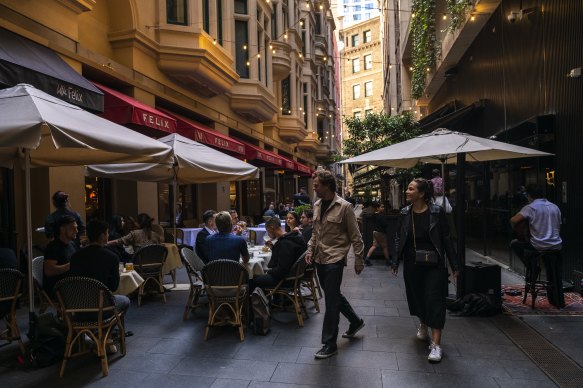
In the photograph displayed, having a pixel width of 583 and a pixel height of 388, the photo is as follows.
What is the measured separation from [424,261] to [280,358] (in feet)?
5.99

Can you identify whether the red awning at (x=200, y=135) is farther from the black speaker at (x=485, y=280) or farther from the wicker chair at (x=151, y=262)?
the black speaker at (x=485, y=280)

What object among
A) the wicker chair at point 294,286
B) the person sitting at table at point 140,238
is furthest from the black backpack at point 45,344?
the person sitting at table at point 140,238

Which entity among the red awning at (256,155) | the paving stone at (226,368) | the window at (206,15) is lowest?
the paving stone at (226,368)

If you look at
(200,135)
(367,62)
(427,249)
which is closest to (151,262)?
(427,249)

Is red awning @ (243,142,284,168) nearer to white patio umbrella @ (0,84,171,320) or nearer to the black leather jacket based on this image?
white patio umbrella @ (0,84,171,320)

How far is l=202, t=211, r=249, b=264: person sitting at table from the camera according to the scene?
564 cm

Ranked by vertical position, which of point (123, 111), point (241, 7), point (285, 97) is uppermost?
point (241, 7)

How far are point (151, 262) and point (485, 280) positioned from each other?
16.8 ft

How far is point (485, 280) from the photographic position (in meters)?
6.09

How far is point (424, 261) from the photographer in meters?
4.60

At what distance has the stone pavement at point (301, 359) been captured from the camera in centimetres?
400

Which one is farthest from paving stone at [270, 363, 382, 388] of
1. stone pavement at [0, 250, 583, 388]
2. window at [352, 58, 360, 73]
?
window at [352, 58, 360, 73]

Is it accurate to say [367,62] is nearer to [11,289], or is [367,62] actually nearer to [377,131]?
[377,131]

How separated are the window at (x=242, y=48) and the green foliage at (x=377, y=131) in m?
5.01
